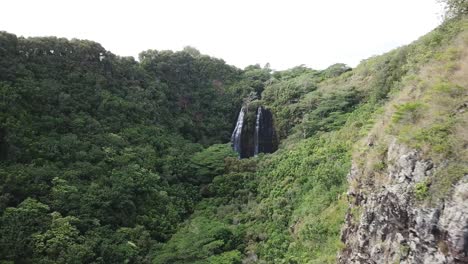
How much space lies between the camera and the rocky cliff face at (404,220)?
6844 mm

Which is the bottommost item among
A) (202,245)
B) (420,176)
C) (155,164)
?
(202,245)

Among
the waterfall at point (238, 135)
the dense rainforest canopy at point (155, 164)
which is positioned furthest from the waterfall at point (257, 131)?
the waterfall at point (238, 135)

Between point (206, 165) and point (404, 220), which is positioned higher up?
point (404, 220)

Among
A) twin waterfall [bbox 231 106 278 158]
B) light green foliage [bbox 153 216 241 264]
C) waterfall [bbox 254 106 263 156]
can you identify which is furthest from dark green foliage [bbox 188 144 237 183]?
light green foliage [bbox 153 216 241 264]

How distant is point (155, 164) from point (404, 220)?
1912cm

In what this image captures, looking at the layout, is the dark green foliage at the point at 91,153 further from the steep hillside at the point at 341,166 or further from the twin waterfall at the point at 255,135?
the steep hillside at the point at 341,166

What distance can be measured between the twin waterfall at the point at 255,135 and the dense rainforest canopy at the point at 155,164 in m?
1.16

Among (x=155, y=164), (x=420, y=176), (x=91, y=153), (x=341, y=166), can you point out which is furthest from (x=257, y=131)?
(x=420, y=176)

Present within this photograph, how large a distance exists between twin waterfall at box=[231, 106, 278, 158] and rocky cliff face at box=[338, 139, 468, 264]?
20.9 m

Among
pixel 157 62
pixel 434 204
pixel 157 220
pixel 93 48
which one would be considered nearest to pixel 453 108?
pixel 434 204

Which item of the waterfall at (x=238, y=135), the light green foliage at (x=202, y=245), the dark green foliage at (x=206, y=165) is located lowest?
the light green foliage at (x=202, y=245)

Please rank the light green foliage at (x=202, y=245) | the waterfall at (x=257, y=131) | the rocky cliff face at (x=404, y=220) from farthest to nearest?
the waterfall at (x=257, y=131) → the light green foliage at (x=202, y=245) → the rocky cliff face at (x=404, y=220)

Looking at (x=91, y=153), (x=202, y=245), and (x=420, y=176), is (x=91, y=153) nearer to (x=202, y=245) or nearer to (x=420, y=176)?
(x=202, y=245)

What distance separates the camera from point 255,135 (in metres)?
33.3
